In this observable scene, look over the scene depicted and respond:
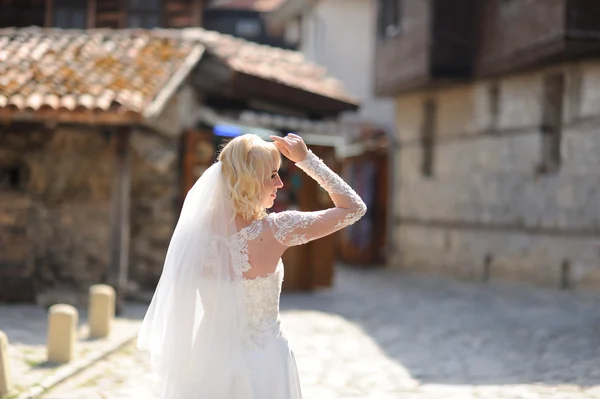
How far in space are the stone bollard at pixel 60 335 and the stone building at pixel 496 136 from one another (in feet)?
25.9

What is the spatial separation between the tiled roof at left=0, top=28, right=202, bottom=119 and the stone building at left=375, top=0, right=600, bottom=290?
5219mm

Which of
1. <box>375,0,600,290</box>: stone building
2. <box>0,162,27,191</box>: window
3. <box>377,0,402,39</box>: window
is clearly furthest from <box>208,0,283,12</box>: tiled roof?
<box>0,162,27,191</box>: window

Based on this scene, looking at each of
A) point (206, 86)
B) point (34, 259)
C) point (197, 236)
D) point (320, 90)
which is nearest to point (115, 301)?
point (34, 259)

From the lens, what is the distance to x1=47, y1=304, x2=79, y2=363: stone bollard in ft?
22.9

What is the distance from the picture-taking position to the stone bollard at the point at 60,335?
6.99 meters

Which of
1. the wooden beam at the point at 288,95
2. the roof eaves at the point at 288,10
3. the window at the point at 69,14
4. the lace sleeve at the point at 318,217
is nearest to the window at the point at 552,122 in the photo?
the wooden beam at the point at 288,95

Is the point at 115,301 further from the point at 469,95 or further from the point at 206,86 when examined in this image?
the point at 469,95

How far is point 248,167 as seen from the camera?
357 cm

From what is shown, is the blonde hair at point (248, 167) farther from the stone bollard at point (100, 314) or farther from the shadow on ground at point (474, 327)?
the stone bollard at point (100, 314)

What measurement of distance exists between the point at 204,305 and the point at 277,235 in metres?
0.48

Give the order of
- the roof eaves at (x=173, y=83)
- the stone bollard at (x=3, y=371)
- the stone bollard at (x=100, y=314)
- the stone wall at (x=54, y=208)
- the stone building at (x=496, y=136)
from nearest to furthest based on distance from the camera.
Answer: the stone bollard at (x=3, y=371) < the stone bollard at (x=100, y=314) < the roof eaves at (x=173, y=83) < the stone wall at (x=54, y=208) < the stone building at (x=496, y=136)

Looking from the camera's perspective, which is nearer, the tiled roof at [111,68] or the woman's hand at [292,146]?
the woman's hand at [292,146]

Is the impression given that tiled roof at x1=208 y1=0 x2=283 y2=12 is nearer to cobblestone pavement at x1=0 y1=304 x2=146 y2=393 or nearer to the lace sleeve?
cobblestone pavement at x1=0 y1=304 x2=146 y2=393

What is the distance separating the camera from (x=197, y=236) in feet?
12.3
